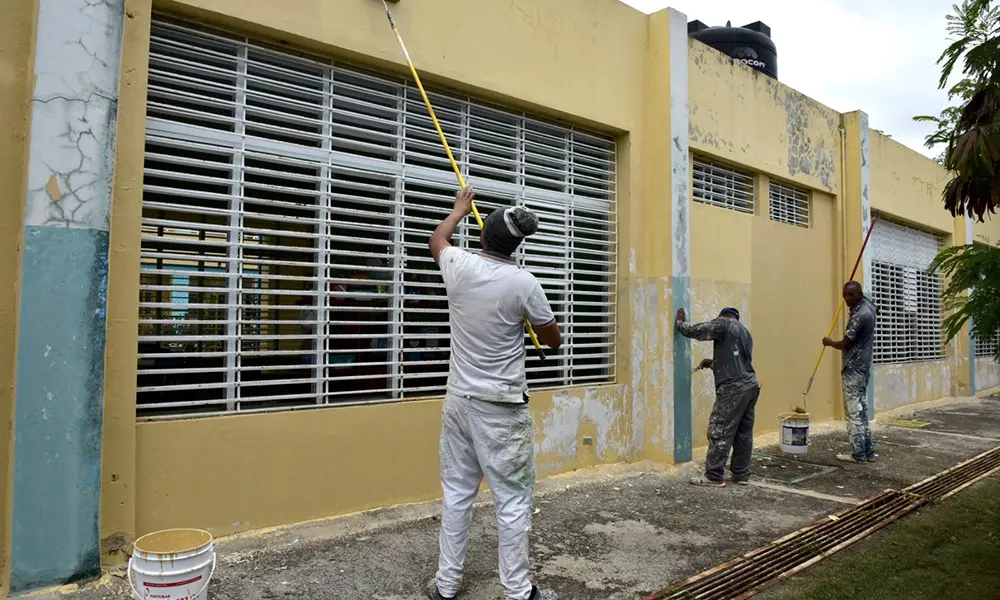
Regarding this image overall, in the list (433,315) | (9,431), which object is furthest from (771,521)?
(9,431)

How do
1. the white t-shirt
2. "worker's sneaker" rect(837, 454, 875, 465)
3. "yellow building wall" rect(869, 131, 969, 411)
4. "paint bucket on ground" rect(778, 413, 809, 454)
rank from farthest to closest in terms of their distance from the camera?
"yellow building wall" rect(869, 131, 969, 411) → "paint bucket on ground" rect(778, 413, 809, 454) → "worker's sneaker" rect(837, 454, 875, 465) → the white t-shirt

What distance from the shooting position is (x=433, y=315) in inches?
211

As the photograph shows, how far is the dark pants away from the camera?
5.96 meters

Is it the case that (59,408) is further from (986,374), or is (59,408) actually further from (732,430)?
(986,374)

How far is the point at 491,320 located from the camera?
11.1ft

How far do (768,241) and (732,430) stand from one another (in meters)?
3.24

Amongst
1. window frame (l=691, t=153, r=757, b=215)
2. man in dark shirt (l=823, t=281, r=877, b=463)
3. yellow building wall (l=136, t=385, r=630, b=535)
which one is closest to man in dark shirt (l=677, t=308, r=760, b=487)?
man in dark shirt (l=823, t=281, r=877, b=463)

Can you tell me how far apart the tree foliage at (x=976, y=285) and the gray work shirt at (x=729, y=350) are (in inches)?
96.5

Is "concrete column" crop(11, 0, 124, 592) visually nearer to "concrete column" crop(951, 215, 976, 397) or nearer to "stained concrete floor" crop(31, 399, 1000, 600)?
"stained concrete floor" crop(31, 399, 1000, 600)

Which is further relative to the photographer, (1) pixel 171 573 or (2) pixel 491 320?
(2) pixel 491 320

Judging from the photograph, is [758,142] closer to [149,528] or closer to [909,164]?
[909,164]

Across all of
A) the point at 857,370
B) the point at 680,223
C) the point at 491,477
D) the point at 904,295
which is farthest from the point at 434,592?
the point at 904,295

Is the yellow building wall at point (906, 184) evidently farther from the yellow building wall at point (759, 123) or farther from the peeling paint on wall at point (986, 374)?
the peeling paint on wall at point (986, 374)

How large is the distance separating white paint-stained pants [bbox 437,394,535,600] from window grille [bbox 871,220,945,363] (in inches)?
352
